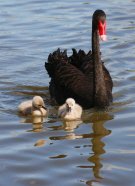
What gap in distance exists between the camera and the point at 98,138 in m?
6.57

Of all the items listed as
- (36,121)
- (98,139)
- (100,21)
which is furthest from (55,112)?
(98,139)

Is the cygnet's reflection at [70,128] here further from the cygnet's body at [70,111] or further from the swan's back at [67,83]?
the swan's back at [67,83]

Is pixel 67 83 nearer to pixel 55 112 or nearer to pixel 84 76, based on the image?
pixel 84 76

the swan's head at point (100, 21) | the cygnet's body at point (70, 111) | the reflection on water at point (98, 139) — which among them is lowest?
the reflection on water at point (98, 139)

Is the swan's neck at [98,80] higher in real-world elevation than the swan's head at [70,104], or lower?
higher

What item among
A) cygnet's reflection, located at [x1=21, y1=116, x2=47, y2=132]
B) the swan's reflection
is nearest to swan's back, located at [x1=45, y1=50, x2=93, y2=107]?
the swan's reflection

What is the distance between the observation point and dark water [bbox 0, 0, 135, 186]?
5.57 m

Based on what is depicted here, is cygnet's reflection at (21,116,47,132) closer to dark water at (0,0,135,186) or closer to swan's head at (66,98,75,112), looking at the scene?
dark water at (0,0,135,186)

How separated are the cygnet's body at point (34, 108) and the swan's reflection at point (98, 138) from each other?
585 mm

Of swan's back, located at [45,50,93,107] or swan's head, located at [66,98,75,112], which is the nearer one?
swan's head, located at [66,98,75,112]

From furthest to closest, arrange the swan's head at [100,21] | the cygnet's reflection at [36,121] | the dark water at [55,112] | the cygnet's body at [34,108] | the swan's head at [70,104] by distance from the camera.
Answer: the swan's head at [100,21], the cygnet's body at [34,108], the swan's head at [70,104], the cygnet's reflection at [36,121], the dark water at [55,112]

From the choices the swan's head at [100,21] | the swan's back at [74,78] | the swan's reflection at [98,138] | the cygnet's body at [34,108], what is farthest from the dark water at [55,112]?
the swan's head at [100,21]

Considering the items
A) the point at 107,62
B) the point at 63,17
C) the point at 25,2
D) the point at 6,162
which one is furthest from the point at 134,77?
the point at 25,2

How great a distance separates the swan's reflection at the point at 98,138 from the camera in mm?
5663
